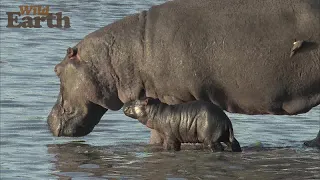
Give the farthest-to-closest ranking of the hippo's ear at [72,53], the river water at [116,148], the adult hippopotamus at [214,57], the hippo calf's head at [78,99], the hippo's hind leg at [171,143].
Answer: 1. the hippo's ear at [72,53]
2. the hippo calf's head at [78,99]
3. the hippo's hind leg at [171,143]
4. the adult hippopotamus at [214,57]
5. the river water at [116,148]

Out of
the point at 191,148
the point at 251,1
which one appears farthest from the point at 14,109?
the point at 251,1

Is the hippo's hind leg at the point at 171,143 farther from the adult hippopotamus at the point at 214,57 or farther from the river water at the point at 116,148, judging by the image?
the adult hippopotamus at the point at 214,57

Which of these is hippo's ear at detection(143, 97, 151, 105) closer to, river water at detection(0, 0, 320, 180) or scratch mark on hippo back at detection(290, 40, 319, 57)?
river water at detection(0, 0, 320, 180)

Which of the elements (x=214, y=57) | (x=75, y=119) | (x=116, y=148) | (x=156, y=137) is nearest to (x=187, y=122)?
(x=214, y=57)

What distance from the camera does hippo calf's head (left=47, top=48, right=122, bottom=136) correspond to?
12344mm

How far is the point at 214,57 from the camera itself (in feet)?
38.3

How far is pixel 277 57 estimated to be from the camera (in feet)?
37.8

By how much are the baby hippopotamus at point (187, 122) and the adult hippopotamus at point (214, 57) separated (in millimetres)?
181

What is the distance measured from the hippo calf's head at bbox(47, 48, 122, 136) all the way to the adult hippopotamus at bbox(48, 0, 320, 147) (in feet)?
0.05

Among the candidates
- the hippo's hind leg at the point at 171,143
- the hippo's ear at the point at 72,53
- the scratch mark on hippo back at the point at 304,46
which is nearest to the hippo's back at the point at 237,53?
the scratch mark on hippo back at the point at 304,46

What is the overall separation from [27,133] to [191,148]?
177 centimetres

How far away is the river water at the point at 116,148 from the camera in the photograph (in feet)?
35.7

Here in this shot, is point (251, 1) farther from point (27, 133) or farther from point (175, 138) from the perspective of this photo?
point (27, 133)

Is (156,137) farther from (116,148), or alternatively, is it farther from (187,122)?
(187,122)
